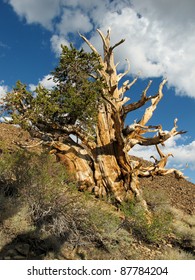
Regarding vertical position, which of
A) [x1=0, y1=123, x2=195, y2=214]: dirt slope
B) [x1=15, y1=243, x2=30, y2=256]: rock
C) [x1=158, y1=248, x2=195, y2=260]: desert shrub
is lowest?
[x1=158, y1=248, x2=195, y2=260]: desert shrub

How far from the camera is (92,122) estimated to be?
36.9ft

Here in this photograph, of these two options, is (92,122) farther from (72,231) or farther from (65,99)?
(72,231)

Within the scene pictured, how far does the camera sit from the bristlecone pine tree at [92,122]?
10.5 metres

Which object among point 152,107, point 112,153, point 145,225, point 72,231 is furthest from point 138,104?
point 72,231

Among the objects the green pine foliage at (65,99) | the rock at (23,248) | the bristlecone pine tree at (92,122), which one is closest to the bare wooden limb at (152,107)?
the bristlecone pine tree at (92,122)

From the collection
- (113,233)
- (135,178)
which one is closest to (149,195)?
(135,178)

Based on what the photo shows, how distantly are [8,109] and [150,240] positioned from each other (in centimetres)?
570

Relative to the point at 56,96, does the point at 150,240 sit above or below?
below

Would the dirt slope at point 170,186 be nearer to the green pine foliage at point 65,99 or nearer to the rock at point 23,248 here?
the green pine foliage at point 65,99

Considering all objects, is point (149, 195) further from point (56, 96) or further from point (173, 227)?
point (56, 96)

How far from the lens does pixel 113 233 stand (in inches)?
359

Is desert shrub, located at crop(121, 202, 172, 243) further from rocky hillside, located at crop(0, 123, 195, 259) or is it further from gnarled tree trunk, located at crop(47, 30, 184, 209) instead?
gnarled tree trunk, located at crop(47, 30, 184, 209)

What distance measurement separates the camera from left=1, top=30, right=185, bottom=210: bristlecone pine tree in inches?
412

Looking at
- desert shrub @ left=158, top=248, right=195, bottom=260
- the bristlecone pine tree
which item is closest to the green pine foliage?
the bristlecone pine tree
